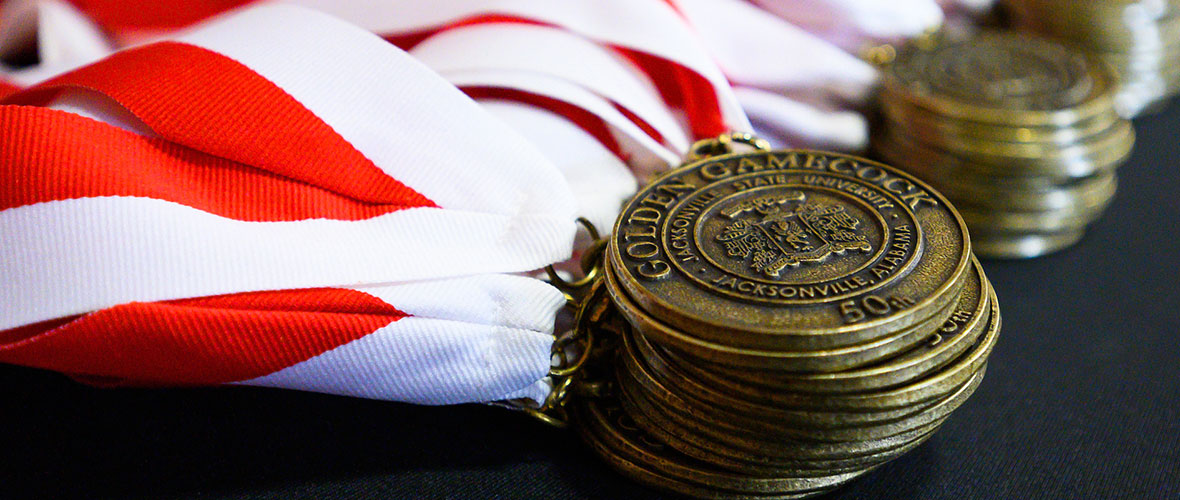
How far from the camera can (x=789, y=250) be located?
0.77 metres

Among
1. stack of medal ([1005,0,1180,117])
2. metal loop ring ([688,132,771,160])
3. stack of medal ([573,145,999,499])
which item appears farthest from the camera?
stack of medal ([1005,0,1180,117])

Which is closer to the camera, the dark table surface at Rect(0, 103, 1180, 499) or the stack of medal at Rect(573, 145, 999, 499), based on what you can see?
the stack of medal at Rect(573, 145, 999, 499)

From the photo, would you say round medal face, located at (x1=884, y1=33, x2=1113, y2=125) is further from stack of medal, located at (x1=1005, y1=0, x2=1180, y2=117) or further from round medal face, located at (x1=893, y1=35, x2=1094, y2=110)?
stack of medal, located at (x1=1005, y1=0, x2=1180, y2=117)

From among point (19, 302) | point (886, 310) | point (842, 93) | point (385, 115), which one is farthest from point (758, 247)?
point (19, 302)

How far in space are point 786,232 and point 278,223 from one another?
1.55ft

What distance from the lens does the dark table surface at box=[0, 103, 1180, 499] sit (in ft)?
2.58

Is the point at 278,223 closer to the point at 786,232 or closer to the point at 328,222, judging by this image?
the point at 328,222

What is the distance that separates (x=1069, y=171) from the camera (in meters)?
1.06

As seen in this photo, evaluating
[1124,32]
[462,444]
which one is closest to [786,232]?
[462,444]

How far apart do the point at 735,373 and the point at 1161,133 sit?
1194 mm

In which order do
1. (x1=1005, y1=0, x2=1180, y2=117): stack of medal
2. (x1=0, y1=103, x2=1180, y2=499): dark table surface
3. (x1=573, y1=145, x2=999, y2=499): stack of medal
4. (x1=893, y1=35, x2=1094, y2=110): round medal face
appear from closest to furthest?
1. (x1=573, y1=145, x2=999, y2=499): stack of medal
2. (x1=0, y1=103, x2=1180, y2=499): dark table surface
3. (x1=893, y1=35, x2=1094, y2=110): round medal face
4. (x1=1005, y1=0, x2=1180, y2=117): stack of medal

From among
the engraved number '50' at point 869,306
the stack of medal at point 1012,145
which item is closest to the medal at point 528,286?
the engraved number '50' at point 869,306

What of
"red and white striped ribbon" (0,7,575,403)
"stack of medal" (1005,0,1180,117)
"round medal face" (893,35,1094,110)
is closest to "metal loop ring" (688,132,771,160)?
"red and white striped ribbon" (0,7,575,403)

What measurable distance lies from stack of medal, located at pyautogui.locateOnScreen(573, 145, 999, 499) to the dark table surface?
8cm
